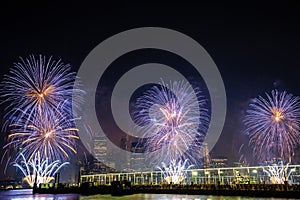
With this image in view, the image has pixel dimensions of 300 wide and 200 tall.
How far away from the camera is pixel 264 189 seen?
29.4m

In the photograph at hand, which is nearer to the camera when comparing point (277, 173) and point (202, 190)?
point (202, 190)

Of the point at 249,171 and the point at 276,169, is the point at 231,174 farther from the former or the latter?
the point at 276,169

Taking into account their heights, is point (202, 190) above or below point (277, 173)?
below

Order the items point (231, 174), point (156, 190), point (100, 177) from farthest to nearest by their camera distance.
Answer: point (100, 177), point (231, 174), point (156, 190)

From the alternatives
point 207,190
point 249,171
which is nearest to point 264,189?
point 207,190

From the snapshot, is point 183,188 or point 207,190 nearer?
point 207,190

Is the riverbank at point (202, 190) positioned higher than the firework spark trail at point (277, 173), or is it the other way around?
the firework spark trail at point (277, 173)

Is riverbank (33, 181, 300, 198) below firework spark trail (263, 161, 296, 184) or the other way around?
below

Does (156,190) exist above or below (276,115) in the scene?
below

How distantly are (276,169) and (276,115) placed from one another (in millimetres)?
16923

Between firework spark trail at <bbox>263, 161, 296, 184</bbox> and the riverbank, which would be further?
firework spark trail at <bbox>263, 161, 296, 184</bbox>

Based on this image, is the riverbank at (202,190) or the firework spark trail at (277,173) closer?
the riverbank at (202,190)

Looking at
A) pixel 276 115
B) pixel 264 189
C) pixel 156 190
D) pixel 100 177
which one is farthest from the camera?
pixel 100 177

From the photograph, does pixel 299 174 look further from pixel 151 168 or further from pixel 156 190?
pixel 151 168
